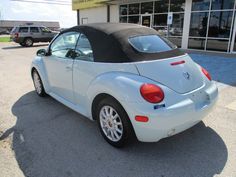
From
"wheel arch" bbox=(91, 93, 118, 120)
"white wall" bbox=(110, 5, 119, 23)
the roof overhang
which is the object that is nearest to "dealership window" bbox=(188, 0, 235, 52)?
the roof overhang

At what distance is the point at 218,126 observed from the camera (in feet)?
12.1

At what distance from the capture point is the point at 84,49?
3559 millimetres

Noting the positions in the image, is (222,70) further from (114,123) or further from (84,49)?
(114,123)

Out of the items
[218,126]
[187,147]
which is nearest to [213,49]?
[218,126]

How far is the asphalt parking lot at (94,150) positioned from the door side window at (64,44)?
3.93 feet

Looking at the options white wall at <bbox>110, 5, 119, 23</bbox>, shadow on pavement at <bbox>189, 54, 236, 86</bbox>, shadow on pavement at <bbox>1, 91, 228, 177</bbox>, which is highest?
white wall at <bbox>110, 5, 119, 23</bbox>

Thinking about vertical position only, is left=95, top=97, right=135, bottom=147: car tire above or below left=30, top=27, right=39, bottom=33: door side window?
below

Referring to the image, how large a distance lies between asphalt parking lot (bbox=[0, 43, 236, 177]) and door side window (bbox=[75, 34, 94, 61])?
4.04ft

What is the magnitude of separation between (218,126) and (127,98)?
6.55 feet

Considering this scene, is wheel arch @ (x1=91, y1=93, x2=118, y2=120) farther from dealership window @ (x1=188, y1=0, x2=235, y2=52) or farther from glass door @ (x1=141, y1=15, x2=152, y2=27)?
glass door @ (x1=141, y1=15, x2=152, y2=27)

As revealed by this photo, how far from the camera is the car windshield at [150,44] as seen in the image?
3.18 m

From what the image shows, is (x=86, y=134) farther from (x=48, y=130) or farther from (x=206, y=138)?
(x=206, y=138)

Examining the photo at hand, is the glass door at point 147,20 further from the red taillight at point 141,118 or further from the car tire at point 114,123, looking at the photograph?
the red taillight at point 141,118

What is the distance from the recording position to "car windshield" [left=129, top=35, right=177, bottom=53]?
3178 mm
